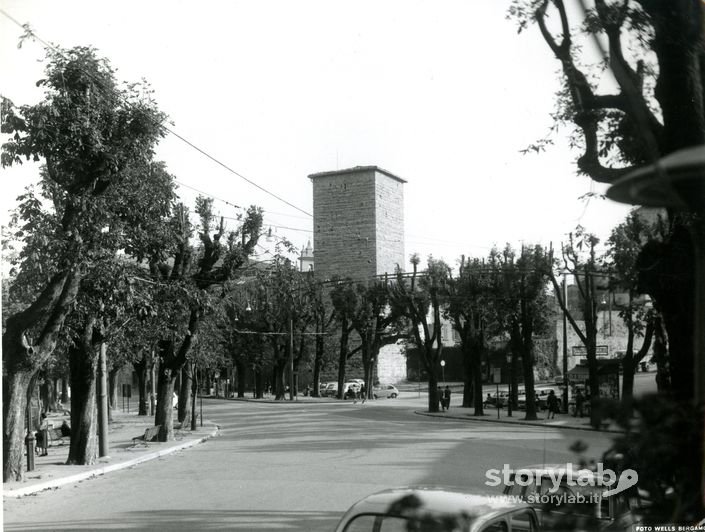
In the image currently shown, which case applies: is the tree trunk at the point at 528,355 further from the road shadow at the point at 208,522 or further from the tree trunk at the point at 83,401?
the road shadow at the point at 208,522

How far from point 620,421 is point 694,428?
0.38 m

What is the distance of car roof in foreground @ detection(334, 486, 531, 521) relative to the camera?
16.8ft

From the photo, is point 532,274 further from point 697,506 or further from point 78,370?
point 697,506

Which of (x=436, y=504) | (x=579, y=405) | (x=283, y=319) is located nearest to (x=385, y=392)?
(x=283, y=319)

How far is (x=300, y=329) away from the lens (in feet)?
175

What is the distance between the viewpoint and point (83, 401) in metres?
17.0

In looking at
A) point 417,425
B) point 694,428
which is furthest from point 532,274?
point 694,428

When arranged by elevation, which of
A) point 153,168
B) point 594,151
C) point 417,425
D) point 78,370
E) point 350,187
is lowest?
point 417,425

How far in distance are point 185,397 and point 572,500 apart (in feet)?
92.3

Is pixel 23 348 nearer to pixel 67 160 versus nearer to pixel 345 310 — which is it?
pixel 67 160

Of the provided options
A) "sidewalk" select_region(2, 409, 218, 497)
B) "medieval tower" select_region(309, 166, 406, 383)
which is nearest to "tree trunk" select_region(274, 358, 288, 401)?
"sidewalk" select_region(2, 409, 218, 497)

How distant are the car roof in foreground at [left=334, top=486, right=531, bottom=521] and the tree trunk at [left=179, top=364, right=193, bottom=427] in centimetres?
→ 2273

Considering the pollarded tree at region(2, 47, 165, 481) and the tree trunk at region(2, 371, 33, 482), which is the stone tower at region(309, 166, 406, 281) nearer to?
the pollarded tree at region(2, 47, 165, 481)

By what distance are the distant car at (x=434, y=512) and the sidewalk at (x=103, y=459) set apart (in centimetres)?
956
